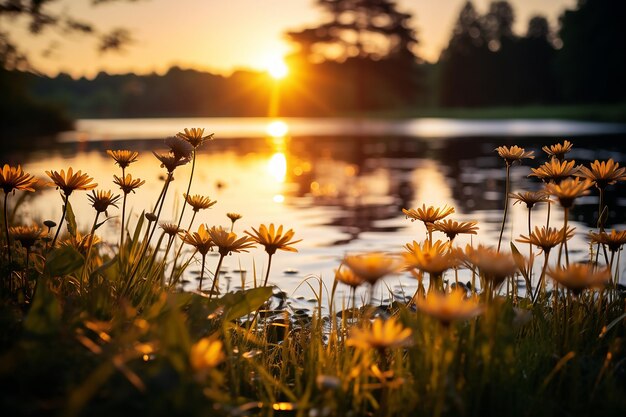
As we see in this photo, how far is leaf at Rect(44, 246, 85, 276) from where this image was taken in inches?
93.7

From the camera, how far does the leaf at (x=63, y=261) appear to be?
7.81 feet

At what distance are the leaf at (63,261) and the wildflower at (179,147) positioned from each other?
517 mm

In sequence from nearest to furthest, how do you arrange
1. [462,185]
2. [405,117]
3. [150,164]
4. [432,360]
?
[432,360]
[462,185]
[150,164]
[405,117]

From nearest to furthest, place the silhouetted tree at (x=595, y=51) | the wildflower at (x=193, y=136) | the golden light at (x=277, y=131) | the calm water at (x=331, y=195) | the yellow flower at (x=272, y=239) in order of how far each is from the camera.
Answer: the yellow flower at (x=272, y=239) → the wildflower at (x=193, y=136) → the calm water at (x=331, y=195) → the golden light at (x=277, y=131) → the silhouetted tree at (x=595, y=51)

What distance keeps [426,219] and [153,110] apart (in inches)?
3597

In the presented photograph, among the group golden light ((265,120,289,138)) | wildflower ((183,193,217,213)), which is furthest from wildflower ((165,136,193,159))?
golden light ((265,120,289,138))

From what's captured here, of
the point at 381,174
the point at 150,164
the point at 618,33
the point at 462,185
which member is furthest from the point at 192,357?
the point at 618,33

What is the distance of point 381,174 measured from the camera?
11.9 m

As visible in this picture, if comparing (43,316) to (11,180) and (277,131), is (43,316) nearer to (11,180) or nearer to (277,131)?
(11,180)

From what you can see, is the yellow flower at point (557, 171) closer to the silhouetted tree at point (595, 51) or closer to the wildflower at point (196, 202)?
the wildflower at point (196, 202)

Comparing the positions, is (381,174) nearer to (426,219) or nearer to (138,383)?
(426,219)

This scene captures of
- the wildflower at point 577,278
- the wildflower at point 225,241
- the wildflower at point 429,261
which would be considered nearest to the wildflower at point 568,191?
the wildflower at point 577,278

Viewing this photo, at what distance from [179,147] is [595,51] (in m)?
46.3

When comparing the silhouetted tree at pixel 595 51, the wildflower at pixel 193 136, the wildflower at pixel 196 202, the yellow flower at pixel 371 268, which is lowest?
the yellow flower at pixel 371 268
